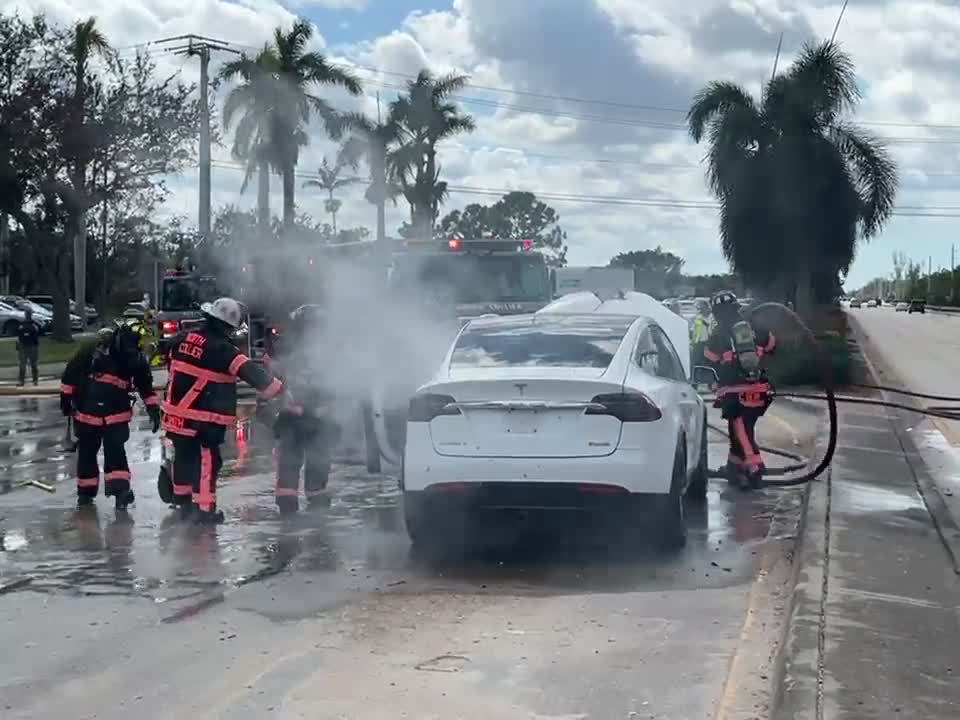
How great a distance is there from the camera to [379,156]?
1885 inches

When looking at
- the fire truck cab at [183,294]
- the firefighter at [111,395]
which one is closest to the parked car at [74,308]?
the fire truck cab at [183,294]

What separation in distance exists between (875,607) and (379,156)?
4243 cm

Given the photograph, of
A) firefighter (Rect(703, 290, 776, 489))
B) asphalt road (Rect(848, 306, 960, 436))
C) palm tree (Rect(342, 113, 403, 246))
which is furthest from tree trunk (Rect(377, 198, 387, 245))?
firefighter (Rect(703, 290, 776, 489))

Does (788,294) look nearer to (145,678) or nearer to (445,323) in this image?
(445,323)

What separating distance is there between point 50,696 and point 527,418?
3404 mm

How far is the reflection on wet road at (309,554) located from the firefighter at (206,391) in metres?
0.46

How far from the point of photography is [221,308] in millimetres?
9406

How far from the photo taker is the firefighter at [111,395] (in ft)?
33.8

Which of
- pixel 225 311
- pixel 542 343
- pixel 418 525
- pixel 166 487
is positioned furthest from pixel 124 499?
pixel 542 343

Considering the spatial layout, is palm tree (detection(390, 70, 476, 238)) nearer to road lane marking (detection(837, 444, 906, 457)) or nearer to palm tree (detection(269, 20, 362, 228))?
palm tree (detection(269, 20, 362, 228))

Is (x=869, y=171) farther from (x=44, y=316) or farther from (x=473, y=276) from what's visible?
(x=44, y=316)

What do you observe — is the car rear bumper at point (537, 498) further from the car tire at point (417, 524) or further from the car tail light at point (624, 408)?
the car tail light at point (624, 408)

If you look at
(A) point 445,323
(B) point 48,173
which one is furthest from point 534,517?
(B) point 48,173

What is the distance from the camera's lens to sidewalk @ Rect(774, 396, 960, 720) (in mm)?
5141
